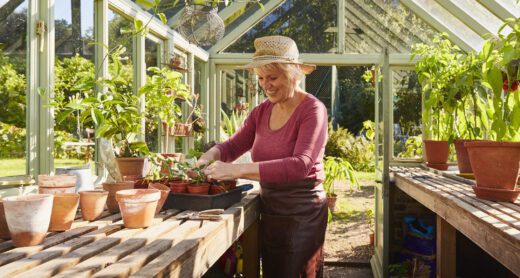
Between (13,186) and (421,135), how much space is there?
168 inches

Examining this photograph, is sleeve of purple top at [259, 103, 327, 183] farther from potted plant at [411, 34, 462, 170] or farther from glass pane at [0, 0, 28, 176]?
potted plant at [411, 34, 462, 170]

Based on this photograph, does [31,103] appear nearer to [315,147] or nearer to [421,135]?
[315,147]

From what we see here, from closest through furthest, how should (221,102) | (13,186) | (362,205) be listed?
(13,186)
(221,102)
(362,205)

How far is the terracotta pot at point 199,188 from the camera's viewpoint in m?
1.74

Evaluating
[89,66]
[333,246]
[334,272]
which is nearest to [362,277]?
[334,272]

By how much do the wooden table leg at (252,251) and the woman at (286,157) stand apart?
0.22 feet

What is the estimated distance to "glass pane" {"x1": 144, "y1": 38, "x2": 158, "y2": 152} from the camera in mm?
3742

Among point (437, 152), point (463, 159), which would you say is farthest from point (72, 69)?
point (437, 152)

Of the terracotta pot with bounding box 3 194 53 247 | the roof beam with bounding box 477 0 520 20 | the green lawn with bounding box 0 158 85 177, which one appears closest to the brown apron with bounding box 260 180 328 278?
the terracotta pot with bounding box 3 194 53 247

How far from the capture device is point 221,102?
227 inches

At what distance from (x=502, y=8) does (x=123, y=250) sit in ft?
14.0

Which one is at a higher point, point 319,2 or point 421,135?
point 319,2

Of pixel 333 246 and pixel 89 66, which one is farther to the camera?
pixel 333 246

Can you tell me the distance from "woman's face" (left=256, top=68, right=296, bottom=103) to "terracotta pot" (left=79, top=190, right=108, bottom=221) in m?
0.88
